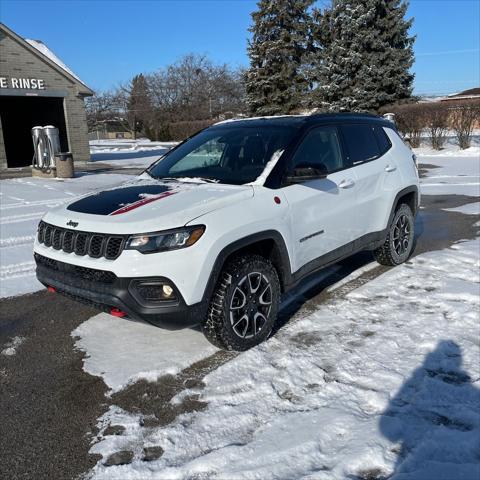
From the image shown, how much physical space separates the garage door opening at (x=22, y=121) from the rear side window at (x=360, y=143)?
20.0 meters

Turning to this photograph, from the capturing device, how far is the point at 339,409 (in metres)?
2.86

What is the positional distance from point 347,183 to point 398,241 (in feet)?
4.91

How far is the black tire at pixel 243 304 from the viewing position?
3.40 meters

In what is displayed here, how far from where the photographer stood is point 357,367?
3.33m

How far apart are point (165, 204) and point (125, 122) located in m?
73.2

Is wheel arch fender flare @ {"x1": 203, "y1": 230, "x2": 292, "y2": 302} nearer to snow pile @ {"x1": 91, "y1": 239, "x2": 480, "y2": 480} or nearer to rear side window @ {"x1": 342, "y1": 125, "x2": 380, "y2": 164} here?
snow pile @ {"x1": 91, "y1": 239, "x2": 480, "y2": 480}

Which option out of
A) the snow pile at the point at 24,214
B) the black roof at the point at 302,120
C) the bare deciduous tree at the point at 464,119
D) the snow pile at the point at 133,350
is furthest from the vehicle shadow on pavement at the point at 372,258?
the bare deciduous tree at the point at 464,119

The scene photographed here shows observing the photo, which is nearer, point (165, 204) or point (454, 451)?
point (454, 451)

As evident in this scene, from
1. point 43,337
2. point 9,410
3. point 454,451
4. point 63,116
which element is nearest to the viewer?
point 454,451

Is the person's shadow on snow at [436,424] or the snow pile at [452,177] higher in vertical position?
the snow pile at [452,177]

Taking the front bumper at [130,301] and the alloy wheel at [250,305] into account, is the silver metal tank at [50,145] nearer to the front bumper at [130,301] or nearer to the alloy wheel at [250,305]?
the front bumper at [130,301]

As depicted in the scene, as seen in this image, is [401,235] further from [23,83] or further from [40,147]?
[23,83]

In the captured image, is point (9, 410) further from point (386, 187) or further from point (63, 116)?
point (63, 116)

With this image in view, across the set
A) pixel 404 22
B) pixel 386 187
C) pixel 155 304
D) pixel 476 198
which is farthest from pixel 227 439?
pixel 404 22
